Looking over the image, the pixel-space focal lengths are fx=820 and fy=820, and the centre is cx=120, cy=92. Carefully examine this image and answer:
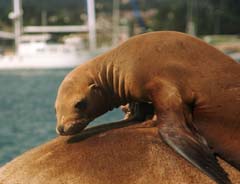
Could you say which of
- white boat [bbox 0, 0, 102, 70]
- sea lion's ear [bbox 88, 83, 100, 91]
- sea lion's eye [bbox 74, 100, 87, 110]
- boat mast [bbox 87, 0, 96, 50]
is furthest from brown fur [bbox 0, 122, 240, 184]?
boat mast [bbox 87, 0, 96, 50]

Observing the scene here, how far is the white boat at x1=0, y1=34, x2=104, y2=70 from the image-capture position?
322 feet

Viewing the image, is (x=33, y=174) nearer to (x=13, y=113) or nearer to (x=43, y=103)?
(x=13, y=113)

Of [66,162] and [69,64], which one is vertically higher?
[66,162]

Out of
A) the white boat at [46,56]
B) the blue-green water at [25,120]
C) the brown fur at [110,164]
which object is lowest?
the white boat at [46,56]

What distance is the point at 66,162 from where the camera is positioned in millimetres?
6184

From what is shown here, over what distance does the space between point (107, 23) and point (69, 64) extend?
30.6 meters

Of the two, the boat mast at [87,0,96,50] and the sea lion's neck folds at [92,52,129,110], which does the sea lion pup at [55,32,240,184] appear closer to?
the sea lion's neck folds at [92,52,129,110]

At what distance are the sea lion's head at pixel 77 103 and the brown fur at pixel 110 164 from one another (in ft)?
0.53

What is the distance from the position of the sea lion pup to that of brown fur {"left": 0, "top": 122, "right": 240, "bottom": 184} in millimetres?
113

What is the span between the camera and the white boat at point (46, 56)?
322 feet

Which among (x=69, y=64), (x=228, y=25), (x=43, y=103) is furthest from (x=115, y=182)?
(x=228, y=25)

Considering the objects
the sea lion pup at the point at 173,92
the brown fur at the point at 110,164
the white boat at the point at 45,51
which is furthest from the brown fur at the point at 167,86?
the white boat at the point at 45,51

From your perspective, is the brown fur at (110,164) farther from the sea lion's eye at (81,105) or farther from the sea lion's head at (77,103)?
the sea lion's eye at (81,105)

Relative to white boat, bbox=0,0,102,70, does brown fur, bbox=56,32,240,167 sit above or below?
above
